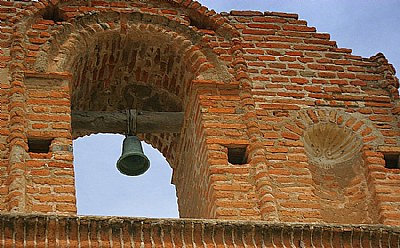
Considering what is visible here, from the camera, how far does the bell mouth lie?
443 inches

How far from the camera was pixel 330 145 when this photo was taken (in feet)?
37.9

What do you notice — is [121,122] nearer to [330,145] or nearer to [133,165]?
[133,165]

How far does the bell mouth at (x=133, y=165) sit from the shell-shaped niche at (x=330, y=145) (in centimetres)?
149

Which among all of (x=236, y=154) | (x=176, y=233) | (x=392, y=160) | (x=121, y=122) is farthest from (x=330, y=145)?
(x=176, y=233)

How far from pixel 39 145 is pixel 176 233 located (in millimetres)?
1810

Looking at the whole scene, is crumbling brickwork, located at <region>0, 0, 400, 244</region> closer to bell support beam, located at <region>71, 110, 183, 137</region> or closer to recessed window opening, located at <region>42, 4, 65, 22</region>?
recessed window opening, located at <region>42, 4, 65, 22</region>

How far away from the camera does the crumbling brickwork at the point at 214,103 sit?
34.3ft

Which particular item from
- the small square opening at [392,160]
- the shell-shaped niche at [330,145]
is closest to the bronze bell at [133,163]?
the shell-shaped niche at [330,145]

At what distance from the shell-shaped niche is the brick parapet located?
1.74m

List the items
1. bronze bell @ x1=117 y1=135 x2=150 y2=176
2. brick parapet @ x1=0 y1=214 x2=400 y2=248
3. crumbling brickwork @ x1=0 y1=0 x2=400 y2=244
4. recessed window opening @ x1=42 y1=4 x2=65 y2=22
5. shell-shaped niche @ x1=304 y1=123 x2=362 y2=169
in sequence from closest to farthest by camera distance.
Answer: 1. brick parapet @ x1=0 y1=214 x2=400 y2=248
2. crumbling brickwork @ x1=0 y1=0 x2=400 y2=244
3. bronze bell @ x1=117 y1=135 x2=150 y2=176
4. shell-shaped niche @ x1=304 y1=123 x2=362 y2=169
5. recessed window opening @ x1=42 y1=4 x2=65 y2=22

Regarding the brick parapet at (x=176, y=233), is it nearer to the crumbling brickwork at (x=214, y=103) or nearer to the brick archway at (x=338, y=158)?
the crumbling brickwork at (x=214, y=103)

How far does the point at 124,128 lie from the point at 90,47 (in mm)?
836

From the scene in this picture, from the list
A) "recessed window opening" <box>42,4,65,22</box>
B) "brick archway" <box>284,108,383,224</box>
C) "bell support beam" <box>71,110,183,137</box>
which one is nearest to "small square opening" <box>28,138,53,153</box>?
"bell support beam" <box>71,110,183,137</box>

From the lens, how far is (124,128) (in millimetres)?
11781
